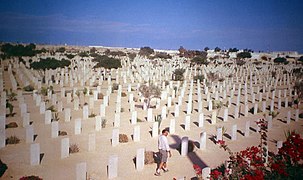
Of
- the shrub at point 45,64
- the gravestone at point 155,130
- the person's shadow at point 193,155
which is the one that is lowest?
the person's shadow at point 193,155

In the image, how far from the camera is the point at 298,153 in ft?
17.3

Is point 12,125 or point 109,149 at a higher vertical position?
point 12,125

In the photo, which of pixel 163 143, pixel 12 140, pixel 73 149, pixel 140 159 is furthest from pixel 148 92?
pixel 163 143

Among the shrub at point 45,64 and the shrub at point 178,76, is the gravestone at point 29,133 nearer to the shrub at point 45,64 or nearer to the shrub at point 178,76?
the shrub at point 45,64

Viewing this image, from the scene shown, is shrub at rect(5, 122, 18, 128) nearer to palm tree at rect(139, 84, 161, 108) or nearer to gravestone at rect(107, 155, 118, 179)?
gravestone at rect(107, 155, 118, 179)

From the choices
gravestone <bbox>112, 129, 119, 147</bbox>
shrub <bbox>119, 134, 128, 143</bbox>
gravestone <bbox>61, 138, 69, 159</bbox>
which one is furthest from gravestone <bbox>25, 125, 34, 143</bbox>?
shrub <bbox>119, 134, 128, 143</bbox>

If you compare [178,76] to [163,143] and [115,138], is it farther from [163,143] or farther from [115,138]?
[163,143]

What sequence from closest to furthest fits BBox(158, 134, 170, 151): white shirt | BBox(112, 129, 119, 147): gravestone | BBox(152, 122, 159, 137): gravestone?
BBox(158, 134, 170, 151): white shirt
BBox(112, 129, 119, 147): gravestone
BBox(152, 122, 159, 137): gravestone

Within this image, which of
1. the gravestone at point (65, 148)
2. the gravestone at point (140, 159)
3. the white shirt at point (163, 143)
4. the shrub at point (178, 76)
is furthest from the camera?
the shrub at point (178, 76)

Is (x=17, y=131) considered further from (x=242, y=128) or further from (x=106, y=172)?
(x=242, y=128)

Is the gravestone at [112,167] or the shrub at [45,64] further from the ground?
the shrub at [45,64]

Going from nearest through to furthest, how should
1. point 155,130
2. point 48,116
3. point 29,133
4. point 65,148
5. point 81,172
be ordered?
point 81,172 < point 65,148 < point 29,133 < point 155,130 < point 48,116

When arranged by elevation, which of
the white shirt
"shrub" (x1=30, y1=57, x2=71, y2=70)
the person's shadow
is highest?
"shrub" (x1=30, y1=57, x2=71, y2=70)

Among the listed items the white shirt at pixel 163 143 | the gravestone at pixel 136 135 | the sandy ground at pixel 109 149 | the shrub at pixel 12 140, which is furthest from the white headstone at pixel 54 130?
the white shirt at pixel 163 143
